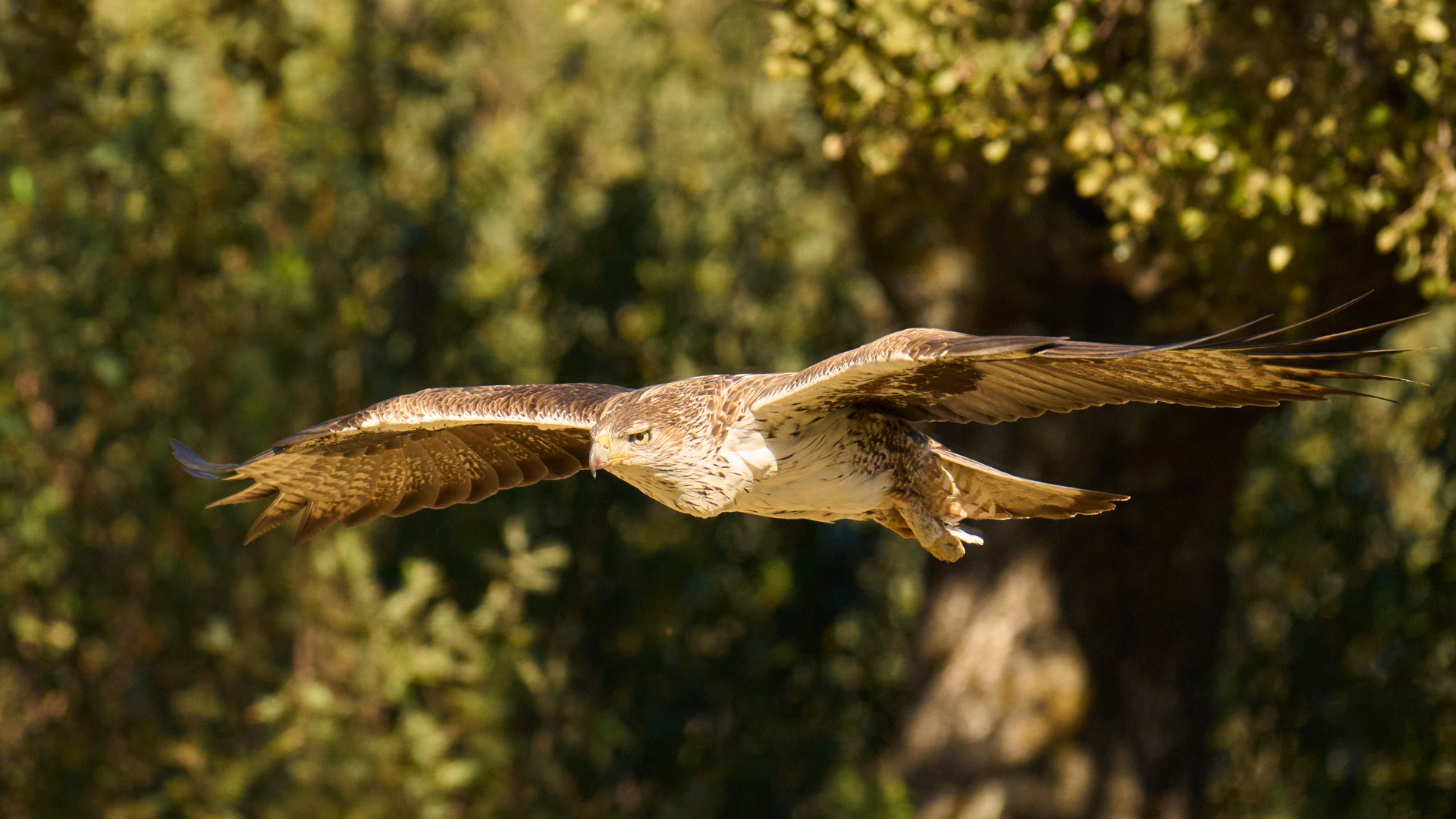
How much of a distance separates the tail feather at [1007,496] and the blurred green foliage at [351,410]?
14.2 ft

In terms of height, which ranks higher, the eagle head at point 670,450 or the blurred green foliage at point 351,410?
the eagle head at point 670,450

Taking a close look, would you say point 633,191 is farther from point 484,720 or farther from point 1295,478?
point 1295,478

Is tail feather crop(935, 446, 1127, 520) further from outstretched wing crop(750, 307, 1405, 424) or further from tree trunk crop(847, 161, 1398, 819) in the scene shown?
tree trunk crop(847, 161, 1398, 819)

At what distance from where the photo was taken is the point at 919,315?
770cm

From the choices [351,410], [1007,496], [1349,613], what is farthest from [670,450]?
[1349,613]

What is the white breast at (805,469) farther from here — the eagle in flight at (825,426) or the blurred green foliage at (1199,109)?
the blurred green foliage at (1199,109)

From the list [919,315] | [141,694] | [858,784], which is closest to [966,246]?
[919,315]

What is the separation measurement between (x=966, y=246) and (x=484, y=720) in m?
3.60

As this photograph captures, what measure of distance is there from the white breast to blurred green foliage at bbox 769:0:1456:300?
5.42ft

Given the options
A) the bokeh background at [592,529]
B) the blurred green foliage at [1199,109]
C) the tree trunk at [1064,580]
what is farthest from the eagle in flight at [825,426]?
the tree trunk at [1064,580]

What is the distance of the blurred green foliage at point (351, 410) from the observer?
8.98 m

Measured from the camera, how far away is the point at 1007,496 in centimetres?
465

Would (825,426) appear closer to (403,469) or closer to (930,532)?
(930,532)

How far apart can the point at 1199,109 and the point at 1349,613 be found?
4499 millimetres
